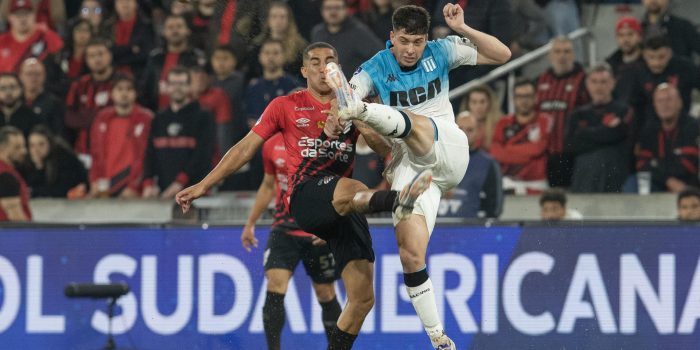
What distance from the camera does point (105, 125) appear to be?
14266mm

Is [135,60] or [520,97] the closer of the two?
[520,97]

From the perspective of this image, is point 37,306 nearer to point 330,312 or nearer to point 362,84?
point 330,312

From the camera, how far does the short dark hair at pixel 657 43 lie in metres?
13.4

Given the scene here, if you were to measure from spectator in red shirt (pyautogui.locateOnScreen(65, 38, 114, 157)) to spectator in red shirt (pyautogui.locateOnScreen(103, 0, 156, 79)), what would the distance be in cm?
22

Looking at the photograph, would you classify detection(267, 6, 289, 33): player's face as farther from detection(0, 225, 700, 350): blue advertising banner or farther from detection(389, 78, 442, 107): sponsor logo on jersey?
detection(389, 78, 442, 107): sponsor logo on jersey

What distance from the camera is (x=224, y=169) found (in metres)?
9.56

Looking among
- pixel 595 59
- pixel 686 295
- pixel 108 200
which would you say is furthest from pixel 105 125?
pixel 686 295

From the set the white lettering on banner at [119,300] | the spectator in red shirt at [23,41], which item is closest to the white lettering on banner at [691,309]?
the white lettering on banner at [119,300]

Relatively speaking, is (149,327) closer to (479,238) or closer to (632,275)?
(479,238)

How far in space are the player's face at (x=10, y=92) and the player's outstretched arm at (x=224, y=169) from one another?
5.56m

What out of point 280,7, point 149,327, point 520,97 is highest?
point 280,7

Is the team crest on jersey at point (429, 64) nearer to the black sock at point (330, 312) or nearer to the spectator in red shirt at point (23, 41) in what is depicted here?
the black sock at point (330, 312)

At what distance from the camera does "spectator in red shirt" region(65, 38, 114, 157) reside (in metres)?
14.8

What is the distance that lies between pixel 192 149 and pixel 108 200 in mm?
990
